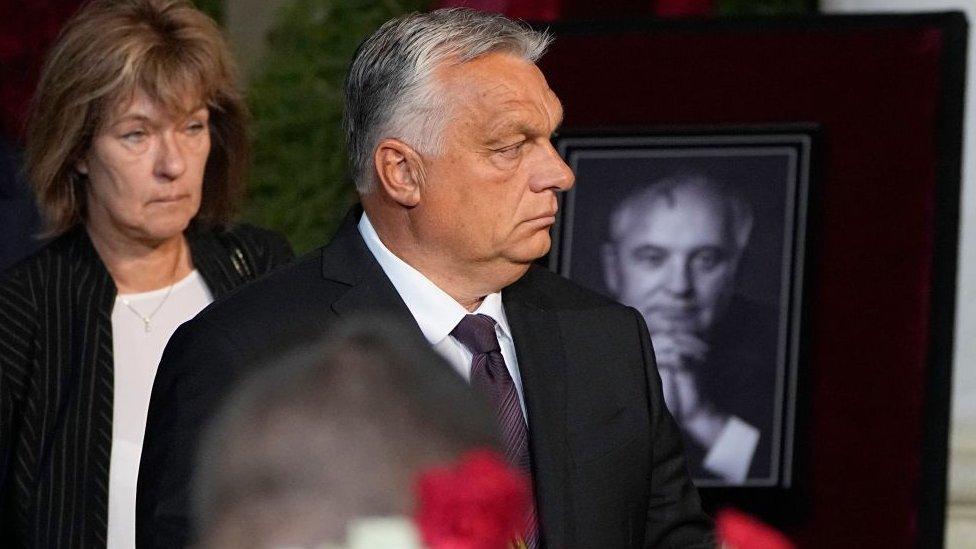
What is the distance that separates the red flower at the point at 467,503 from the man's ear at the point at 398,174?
1.39 m

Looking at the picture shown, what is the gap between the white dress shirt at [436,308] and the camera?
7.23 ft

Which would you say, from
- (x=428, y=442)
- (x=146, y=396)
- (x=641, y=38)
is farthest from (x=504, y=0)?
(x=428, y=442)

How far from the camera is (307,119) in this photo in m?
4.22

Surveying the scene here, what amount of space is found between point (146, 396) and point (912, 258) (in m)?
1.64

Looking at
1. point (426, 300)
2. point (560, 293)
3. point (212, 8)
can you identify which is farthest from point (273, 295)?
point (212, 8)

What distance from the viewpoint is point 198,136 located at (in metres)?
2.98

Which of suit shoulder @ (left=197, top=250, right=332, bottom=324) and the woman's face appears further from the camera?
the woman's face

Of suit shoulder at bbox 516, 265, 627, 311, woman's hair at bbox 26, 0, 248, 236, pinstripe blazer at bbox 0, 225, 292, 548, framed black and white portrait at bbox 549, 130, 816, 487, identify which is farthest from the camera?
framed black and white portrait at bbox 549, 130, 816, 487

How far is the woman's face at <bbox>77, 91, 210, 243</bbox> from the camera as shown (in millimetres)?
2879

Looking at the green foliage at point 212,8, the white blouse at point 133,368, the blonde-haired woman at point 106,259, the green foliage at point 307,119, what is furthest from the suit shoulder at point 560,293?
the green foliage at point 212,8

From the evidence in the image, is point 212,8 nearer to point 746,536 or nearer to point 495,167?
point 495,167

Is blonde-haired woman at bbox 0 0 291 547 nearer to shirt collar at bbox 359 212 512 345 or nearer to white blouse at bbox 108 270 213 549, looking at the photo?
white blouse at bbox 108 270 213 549

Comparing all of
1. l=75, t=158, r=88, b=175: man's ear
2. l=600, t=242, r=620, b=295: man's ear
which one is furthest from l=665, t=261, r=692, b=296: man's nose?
l=75, t=158, r=88, b=175: man's ear

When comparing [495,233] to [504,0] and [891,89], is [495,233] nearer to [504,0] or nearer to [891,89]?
[891,89]
